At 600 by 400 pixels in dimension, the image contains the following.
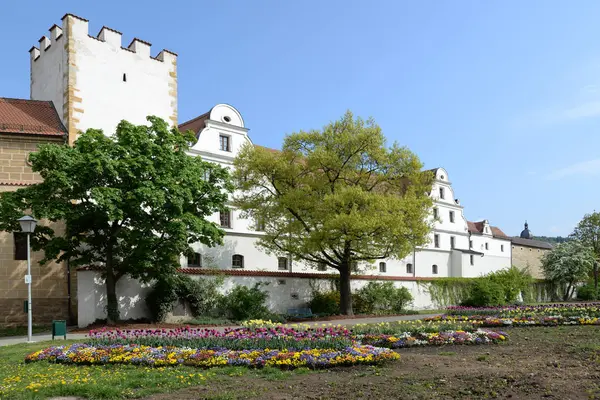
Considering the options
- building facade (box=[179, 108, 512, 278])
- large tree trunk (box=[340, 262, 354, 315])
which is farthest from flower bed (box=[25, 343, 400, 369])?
large tree trunk (box=[340, 262, 354, 315])

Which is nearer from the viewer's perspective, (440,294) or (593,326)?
(593,326)

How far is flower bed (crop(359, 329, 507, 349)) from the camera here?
13.7 metres

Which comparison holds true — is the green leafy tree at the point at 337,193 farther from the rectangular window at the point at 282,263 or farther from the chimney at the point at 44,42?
the chimney at the point at 44,42

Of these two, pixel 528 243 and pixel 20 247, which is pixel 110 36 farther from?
pixel 528 243

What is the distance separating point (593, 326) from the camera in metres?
18.7

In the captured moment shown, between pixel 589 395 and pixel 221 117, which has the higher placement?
pixel 221 117

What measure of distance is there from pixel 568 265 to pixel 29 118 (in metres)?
49.6

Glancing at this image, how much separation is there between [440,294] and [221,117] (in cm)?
1916

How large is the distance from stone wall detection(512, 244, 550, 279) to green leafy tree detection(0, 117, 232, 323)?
52455 mm

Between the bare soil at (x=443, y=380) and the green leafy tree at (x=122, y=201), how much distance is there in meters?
12.6

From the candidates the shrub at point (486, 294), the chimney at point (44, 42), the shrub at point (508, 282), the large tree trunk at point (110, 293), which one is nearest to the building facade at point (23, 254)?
the large tree trunk at point (110, 293)

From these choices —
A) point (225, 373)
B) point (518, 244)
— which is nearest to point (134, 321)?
point (225, 373)

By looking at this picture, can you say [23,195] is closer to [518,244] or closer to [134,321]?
[134,321]

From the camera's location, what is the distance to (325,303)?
31125mm
